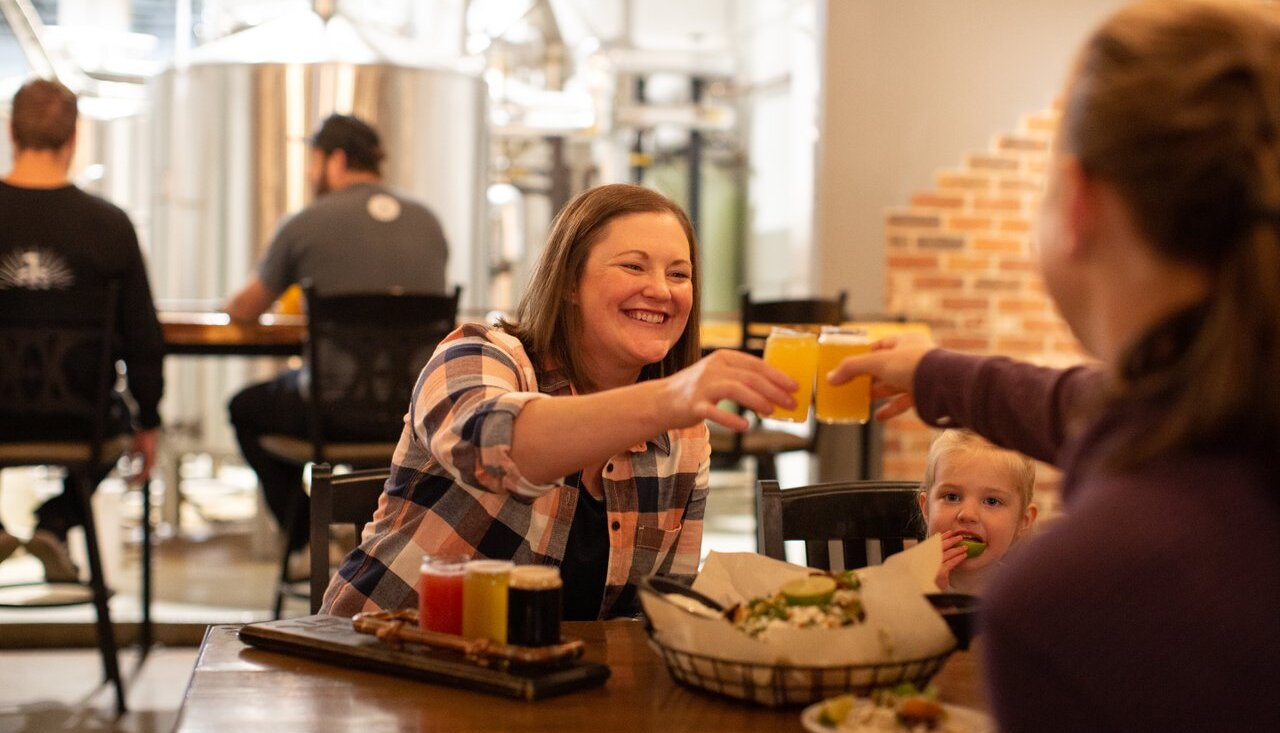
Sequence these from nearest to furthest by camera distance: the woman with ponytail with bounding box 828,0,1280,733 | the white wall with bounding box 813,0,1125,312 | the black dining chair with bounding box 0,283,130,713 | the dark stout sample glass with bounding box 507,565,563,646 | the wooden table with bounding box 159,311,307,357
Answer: the woman with ponytail with bounding box 828,0,1280,733 → the dark stout sample glass with bounding box 507,565,563,646 → the black dining chair with bounding box 0,283,130,713 → the wooden table with bounding box 159,311,307,357 → the white wall with bounding box 813,0,1125,312

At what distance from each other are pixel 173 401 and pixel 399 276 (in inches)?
83.3

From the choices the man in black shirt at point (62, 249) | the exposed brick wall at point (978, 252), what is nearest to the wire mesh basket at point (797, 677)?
the man in black shirt at point (62, 249)

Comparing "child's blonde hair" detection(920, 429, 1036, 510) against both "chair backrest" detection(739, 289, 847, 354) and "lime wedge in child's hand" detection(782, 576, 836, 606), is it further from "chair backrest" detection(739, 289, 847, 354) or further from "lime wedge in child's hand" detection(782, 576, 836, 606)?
"chair backrest" detection(739, 289, 847, 354)

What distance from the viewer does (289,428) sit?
4.12m

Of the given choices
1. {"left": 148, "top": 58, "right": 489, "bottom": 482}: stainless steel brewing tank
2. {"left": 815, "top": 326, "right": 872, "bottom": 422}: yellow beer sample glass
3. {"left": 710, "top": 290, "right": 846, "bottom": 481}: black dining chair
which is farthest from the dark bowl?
{"left": 148, "top": 58, "right": 489, "bottom": 482}: stainless steel brewing tank

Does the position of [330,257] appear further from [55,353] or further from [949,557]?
[949,557]

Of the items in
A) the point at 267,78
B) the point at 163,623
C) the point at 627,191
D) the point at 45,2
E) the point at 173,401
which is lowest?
the point at 163,623

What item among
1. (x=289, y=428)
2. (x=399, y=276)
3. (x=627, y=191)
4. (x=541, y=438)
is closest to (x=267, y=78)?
(x=399, y=276)

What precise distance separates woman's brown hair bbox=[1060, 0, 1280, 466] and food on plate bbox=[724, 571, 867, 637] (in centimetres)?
49

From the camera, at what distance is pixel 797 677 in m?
1.18

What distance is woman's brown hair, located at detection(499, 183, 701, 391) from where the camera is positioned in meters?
1.90

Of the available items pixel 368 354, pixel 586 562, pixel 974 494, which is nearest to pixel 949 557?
pixel 974 494

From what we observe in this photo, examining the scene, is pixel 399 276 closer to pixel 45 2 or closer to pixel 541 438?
pixel 541 438

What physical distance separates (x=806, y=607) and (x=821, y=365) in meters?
0.43
